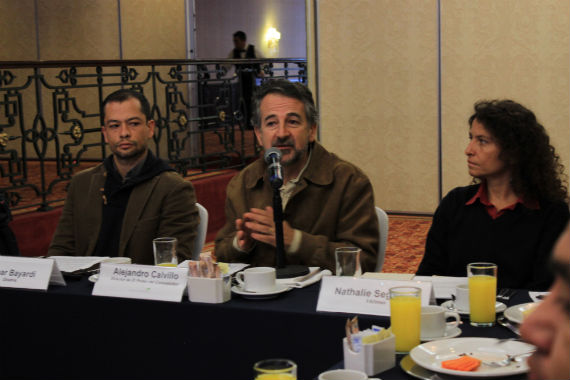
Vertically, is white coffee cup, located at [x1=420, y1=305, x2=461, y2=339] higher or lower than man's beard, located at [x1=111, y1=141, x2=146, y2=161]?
lower

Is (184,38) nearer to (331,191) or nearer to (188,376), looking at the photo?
(331,191)

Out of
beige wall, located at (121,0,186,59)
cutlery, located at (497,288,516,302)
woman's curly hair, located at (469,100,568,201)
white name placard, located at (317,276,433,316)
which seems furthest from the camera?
beige wall, located at (121,0,186,59)

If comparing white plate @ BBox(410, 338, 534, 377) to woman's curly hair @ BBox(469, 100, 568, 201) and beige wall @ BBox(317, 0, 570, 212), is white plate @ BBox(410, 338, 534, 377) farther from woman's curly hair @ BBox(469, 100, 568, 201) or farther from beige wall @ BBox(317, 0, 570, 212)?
beige wall @ BBox(317, 0, 570, 212)

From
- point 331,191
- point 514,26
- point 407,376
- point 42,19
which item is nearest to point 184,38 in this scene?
point 42,19

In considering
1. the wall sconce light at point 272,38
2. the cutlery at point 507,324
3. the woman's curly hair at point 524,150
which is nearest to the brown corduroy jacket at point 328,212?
the woman's curly hair at point 524,150

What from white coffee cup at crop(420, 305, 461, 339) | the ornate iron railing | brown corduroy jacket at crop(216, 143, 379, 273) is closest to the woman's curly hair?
brown corduroy jacket at crop(216, 143, 379, 273)

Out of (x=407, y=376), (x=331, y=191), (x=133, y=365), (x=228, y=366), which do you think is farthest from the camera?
(x=331, y=191)

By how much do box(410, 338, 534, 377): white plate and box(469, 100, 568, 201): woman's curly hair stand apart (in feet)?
3.51

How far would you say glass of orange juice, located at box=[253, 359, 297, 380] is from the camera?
1276mm

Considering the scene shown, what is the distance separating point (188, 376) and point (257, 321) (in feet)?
0.87

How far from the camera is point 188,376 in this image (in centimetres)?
213

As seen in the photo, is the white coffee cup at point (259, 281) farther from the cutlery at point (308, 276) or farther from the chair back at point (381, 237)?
the chair back at point (381, 237)

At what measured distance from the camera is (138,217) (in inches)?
124

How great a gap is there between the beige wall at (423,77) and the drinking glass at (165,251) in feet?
13.2
